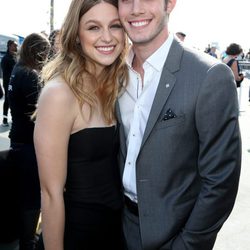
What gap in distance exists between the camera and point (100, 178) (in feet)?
6.46

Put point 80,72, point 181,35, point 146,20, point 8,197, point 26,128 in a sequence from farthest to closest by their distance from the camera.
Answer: point 181,35, point 26,128, point 8,197, point 80,72, point 146,20

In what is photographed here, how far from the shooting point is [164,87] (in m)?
1.71

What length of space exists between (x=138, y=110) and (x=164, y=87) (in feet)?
0.72

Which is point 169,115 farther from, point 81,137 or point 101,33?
point 101,33

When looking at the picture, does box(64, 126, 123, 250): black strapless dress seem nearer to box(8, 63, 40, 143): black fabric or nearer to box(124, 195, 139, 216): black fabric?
box(124, 195, 139, 216): black fabric

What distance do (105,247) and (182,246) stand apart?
1.87 ft

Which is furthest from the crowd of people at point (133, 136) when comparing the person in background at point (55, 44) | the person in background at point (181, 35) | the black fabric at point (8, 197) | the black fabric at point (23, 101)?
the person in background at point (181, 35)

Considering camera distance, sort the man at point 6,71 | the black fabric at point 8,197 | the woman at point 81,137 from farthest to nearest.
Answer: the man at point 6,71 → the black fabric at point 8,197 → the woman at point 81,137

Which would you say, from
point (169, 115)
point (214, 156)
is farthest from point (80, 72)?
point (214, 156)

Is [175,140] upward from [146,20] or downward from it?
downward

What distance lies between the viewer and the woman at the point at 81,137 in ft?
5.94

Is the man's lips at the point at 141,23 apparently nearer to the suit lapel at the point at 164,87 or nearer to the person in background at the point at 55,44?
the suit lapel at the point at 164,87

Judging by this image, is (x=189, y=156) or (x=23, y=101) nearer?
(x=189, y=156)

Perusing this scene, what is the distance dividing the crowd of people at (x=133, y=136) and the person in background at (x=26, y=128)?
1.10 meters
